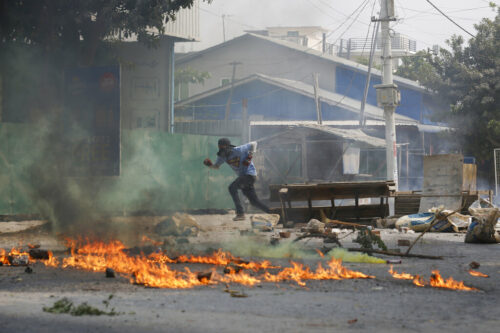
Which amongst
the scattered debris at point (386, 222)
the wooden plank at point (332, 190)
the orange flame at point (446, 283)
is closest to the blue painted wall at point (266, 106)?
the scattered debris at point (386, 222)

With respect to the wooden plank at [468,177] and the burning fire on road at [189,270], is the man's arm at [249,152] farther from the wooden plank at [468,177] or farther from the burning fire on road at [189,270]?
the wooden plank at [468,177]

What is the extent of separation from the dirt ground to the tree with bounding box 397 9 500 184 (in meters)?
21.6

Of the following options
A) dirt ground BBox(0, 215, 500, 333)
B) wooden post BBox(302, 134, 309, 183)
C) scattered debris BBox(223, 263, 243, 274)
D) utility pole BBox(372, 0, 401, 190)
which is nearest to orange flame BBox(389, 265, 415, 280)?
dirt ground BBox(0, 215, 500, 333)

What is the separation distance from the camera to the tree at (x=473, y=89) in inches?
1097

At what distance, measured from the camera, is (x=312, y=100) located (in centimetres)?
3478

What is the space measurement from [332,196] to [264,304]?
364 inches

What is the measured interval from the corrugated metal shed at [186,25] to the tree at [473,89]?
1067cm

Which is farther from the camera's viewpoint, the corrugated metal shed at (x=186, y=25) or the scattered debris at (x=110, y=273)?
the corrugated metal shed at (x=186, y=25)

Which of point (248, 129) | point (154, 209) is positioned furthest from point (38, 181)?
point (248, 129)

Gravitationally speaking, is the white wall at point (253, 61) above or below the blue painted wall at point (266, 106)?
above

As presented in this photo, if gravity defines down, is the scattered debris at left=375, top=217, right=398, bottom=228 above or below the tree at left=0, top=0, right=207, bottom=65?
below

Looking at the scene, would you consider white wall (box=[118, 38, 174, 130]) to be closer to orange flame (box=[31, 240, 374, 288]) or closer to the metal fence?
the metal fence

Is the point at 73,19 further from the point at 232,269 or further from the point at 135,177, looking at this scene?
the point at 232,269

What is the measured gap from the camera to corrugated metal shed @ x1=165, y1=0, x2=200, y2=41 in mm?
23062
